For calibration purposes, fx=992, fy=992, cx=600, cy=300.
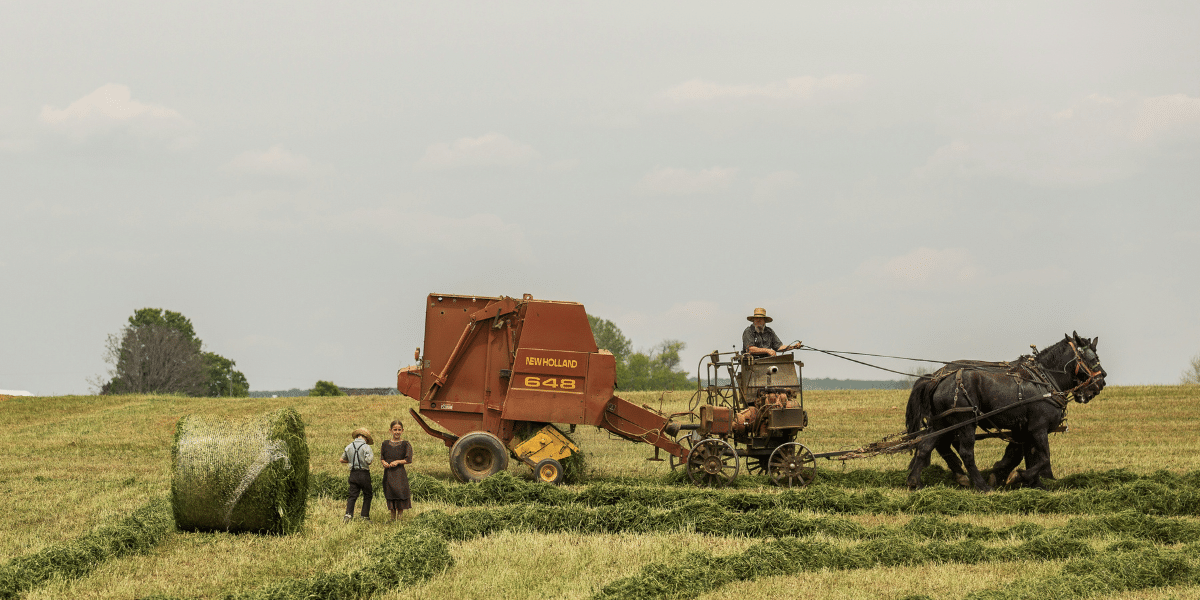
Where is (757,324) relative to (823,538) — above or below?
above

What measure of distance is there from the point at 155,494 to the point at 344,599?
7080 millimetres

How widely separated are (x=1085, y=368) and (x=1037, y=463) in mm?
1660

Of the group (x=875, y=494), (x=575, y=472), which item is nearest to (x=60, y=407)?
(x=575, y=472)

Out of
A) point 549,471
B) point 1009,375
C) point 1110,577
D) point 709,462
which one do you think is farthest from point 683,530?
point 1009,375

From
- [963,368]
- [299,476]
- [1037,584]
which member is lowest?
[1037,584]

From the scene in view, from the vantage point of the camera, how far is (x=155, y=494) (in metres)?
14.4

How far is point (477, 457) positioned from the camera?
50.2 ft

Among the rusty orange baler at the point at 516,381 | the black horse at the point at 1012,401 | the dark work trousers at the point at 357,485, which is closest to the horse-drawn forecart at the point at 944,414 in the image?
the black horse at the point at 1012,401

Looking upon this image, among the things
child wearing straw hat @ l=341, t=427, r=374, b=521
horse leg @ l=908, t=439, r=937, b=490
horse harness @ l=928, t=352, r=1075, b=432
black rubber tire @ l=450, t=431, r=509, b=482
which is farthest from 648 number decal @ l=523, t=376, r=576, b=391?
horse harness @ l=928, t=352, r=1075, b=432

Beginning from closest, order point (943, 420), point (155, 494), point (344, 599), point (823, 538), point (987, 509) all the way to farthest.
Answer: point (344, 599) < point (823, 538) < point (987, 509) < point (155, 494) < point (943, 420)

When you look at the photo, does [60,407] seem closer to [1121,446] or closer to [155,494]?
[155,494]

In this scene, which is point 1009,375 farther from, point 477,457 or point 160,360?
point 160,360

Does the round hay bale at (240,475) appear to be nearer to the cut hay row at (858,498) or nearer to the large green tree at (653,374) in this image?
the cut hay row at (858,498)

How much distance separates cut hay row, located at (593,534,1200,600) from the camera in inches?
348
